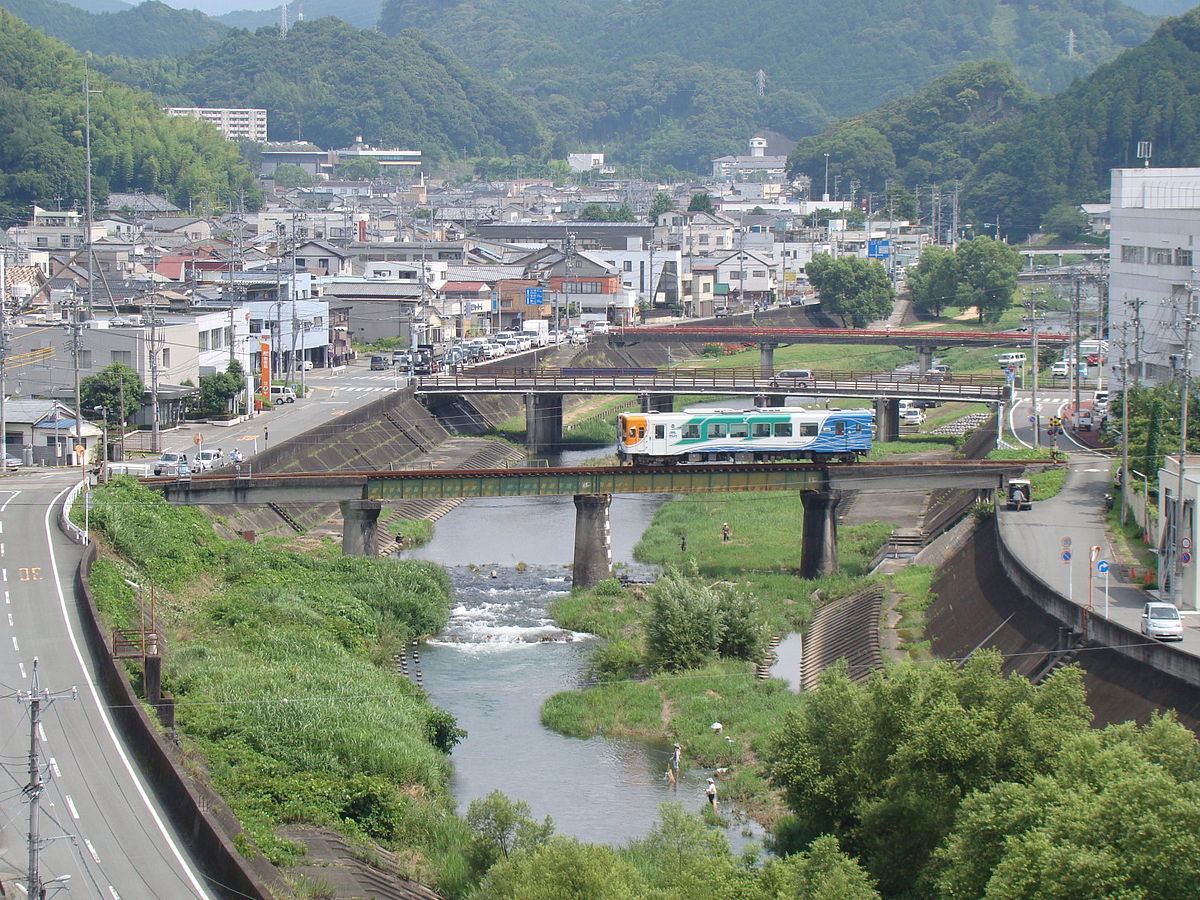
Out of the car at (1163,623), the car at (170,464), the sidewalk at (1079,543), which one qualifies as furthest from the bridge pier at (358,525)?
the car at (1163,623)

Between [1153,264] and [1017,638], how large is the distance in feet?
84.0

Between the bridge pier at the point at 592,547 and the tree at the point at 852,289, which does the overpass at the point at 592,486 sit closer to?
the bridge pier at the point at 592,547

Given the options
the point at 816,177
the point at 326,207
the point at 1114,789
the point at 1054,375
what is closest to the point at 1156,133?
the point at 816,177

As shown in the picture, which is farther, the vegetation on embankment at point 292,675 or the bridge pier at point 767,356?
the bridge pier at point 767,356

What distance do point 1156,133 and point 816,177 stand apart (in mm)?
46174

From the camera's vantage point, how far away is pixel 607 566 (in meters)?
42.5

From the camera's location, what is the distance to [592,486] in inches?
1699

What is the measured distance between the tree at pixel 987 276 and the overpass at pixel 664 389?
3594cm

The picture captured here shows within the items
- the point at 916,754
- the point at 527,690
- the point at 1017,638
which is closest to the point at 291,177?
the point at 527,690

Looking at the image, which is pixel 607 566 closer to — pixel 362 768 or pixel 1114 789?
pixel 362 768

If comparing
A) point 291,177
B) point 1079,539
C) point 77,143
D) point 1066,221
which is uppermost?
point 77,143

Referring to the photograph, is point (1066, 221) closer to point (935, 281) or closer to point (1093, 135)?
point (1093, 135)

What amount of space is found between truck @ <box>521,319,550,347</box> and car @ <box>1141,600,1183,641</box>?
5749cm

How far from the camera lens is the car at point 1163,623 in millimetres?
26922
